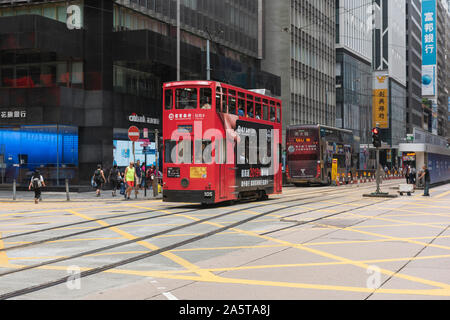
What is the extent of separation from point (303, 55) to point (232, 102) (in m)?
47.1

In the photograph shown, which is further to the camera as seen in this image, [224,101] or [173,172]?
[173,172]

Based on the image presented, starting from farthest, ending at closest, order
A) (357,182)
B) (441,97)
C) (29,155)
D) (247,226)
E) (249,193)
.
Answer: (441,97) < (357,182) < (29,155) < (249,193) < (247,226)

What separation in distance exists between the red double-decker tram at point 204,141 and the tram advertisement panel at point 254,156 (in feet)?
0.14

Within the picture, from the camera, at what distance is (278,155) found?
81.3 ft

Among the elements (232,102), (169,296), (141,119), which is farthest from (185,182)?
(141,119)

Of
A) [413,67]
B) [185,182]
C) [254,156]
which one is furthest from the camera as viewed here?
[413,67]

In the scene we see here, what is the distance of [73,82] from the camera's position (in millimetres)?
33844

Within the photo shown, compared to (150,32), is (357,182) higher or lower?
lower

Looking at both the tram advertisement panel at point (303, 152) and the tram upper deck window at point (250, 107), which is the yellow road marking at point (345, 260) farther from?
the tram advertisement panel at point (303, 152)

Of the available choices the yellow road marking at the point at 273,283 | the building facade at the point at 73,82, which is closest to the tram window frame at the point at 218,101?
the yellow road marking at the point at 273,283

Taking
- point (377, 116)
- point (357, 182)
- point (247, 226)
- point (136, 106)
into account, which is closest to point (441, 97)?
point (377, 116)

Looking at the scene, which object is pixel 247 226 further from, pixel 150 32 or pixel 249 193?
pixel 150 32

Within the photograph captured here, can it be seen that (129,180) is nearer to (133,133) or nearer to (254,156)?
(133,133)

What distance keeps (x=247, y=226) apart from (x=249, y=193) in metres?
8.47
